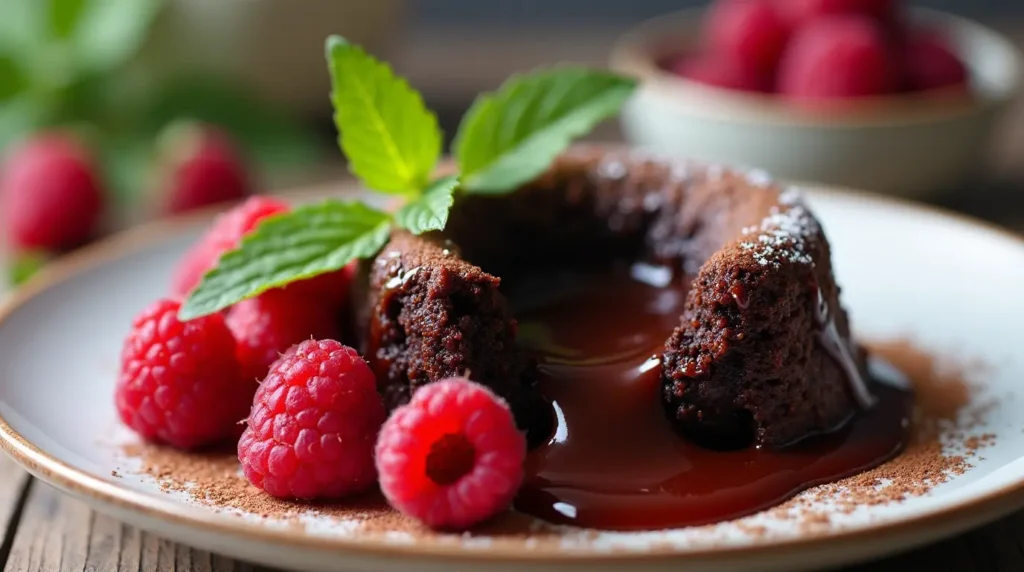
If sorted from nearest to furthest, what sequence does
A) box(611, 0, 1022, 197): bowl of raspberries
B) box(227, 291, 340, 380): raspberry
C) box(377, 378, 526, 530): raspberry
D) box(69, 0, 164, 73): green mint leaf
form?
box(377, 378, 526, 530): raspberry, box(227, 291, 340, 380): raspberry, box(611, 0, 1022, 197): bowl of raspberries, box(69, 0, 164, 73): green mint leaf

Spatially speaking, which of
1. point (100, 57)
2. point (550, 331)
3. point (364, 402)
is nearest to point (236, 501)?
point (364, 402)

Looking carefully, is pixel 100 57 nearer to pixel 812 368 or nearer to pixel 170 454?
pixel 170 454

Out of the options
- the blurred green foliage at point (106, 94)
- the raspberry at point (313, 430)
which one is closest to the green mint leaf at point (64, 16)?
the blurred green foliage at point (106, 94)

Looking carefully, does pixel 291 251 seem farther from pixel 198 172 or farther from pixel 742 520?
pixel 198 172

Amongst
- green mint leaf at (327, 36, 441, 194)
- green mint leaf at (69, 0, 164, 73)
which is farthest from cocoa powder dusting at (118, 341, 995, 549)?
green mint leaf at (69, 0, 164, 73)

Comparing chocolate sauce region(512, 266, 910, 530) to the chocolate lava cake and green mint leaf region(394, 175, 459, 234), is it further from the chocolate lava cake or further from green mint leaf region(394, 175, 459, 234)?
green mint leaf region(394, 175, 459, 234)

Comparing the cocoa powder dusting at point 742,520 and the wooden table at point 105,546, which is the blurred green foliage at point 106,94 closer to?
the wooden table at point 105,546
